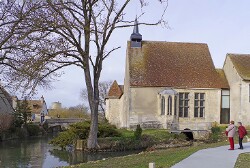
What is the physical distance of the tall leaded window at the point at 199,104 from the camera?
38.8 metres

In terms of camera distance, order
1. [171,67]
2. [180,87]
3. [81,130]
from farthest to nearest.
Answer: [171,67] → [180,87] → [81,130]

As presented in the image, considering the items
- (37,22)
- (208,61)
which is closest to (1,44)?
(37,22)

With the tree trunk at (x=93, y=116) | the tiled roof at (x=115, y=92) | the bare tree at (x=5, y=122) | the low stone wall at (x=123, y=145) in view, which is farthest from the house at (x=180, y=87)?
the bare tree at (x=5, y=122)

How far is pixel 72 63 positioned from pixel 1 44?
297 inches

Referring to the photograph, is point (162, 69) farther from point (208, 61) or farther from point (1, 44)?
point (1, 44)

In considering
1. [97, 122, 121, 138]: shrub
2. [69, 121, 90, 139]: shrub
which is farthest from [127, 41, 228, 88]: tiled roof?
[69, 121, 90, 139]: shrub

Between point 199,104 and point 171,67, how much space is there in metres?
4.75

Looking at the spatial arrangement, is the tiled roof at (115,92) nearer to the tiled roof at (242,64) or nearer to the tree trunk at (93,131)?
the tiled roof at (242,64)

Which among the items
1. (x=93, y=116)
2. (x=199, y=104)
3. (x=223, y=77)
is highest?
(x=223, y=77)

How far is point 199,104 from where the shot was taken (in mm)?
38969

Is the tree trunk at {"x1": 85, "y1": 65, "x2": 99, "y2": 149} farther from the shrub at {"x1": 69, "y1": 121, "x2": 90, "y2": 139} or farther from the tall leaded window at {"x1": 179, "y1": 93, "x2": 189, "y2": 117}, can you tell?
the tall leaded window at {"x1": 179, "y1": 93, "x2": 189, "y2": 117}

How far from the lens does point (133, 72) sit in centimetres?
3788

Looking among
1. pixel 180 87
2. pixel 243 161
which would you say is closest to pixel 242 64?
pixel 180 87

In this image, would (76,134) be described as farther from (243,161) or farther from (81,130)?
(243,161)
